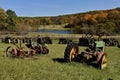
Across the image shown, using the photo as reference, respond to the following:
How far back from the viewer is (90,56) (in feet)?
43.3

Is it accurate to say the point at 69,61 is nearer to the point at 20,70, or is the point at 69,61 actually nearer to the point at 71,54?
the point at 71,54

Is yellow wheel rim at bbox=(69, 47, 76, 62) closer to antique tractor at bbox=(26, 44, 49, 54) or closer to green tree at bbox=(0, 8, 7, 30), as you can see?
antique tractor at bbox=(26, 44, 49, 54)

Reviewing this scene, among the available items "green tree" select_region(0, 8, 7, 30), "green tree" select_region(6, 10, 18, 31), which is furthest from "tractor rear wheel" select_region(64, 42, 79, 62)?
"green tree" select_region(6, 10, 18, 31)

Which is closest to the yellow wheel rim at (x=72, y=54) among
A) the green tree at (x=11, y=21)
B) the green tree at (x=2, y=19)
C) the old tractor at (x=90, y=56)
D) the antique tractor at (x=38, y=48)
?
the old tractor at (x=90, y=56)

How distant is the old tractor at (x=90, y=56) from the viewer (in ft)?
42.0

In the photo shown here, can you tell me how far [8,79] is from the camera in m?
8.43

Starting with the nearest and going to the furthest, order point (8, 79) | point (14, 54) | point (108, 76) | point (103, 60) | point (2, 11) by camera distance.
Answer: point (8, 79)
point (108, 76)
point (103, 60)
point (14, 54)
point (2, 11)

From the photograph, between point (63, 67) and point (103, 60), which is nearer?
point (63, 67)

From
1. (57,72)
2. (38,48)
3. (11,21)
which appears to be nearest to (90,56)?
(57,72)

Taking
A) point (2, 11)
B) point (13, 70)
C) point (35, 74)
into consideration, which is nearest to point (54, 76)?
point (35, 74)

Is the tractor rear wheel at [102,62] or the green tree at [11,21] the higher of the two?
the green tree at [11,21]

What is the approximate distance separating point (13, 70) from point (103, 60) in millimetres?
4701

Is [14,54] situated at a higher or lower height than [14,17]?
lower

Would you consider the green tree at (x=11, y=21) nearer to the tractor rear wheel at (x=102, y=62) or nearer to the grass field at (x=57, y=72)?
the tractor rear wheel at (x=102, y=62)
